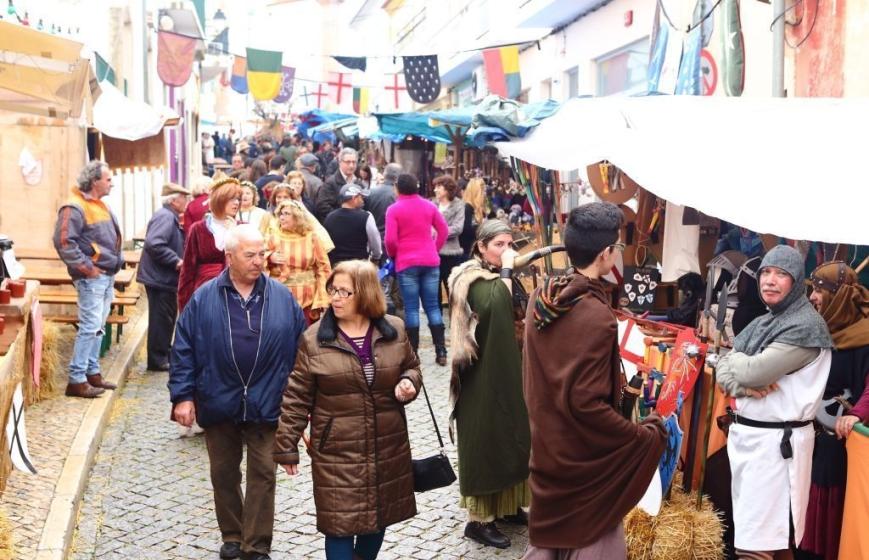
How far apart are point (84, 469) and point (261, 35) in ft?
229

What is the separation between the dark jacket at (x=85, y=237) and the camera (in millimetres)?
8453

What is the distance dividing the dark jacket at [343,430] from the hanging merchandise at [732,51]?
26.6 ft

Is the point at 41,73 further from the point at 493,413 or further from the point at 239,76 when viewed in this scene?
the point at 239,76


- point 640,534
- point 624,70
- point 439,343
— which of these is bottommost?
point 640,534

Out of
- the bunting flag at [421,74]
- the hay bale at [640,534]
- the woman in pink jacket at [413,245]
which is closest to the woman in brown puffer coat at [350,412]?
the hay bale at [640,534]

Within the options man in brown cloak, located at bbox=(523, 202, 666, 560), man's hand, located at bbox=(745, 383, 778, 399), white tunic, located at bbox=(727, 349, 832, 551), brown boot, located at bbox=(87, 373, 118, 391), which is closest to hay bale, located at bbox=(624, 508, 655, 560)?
white tunic, located at bbox=(727, 349, 832, 551)

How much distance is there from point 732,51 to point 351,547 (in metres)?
8.67

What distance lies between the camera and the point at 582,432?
3.85 metres

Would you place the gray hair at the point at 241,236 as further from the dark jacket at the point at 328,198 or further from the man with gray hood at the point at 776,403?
the dark jacket at the point at 328,198

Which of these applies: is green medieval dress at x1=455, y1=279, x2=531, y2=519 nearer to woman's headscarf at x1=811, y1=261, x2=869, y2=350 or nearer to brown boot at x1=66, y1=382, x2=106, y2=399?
woman's headscarf at x1=811, y1=261, x2=869, y2=350

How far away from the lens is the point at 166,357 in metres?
10.7

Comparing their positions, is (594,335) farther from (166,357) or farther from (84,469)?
(166,357)

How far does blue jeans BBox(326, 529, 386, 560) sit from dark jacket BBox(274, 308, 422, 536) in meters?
0.09

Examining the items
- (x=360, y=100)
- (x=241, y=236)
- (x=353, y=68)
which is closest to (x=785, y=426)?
(x=241, y=236)
